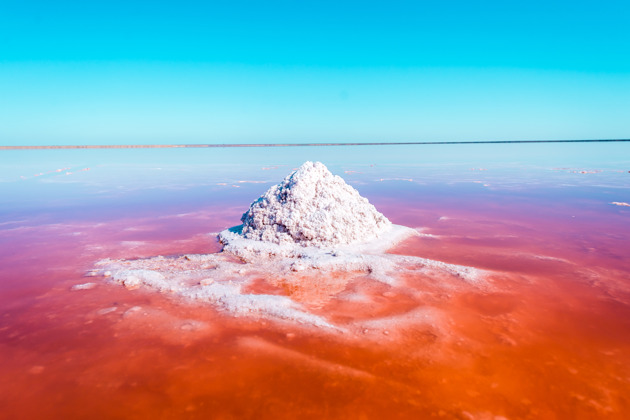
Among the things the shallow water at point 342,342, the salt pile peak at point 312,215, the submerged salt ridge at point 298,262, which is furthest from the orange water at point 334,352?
the salt pile peak at point 312,215

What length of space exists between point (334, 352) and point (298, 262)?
5.30ft

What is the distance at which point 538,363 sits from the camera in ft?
6.73

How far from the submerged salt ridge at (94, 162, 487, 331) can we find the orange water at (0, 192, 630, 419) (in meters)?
0.13

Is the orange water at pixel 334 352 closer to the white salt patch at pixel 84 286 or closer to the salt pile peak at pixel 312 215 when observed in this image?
the white salt patch at pixel 84 286

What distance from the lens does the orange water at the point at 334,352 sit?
174 centimetres

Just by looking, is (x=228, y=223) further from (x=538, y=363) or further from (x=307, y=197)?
(x=538, y=363)

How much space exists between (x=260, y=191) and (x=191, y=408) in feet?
26.5

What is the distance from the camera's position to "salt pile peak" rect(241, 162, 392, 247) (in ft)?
14.5

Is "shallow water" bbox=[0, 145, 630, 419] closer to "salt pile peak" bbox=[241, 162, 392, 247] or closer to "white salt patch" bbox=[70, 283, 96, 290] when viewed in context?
"white salt patch" bbox=[70, 283, 96, 290]

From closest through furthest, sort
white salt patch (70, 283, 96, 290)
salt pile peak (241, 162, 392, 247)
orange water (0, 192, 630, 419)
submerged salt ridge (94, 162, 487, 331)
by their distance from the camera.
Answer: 1. orange water (0, 192, 630, 419)
2. submerged salt ridge (94, 162, 487, 331)
3. white salt patch (70, 283, 96, 290)
4. salt pile peak (241, 162, 392, 247)

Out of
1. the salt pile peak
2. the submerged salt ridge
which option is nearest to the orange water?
the submerged salt ridge

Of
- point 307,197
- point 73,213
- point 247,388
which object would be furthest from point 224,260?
point 73,213

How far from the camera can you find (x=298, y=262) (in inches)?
146

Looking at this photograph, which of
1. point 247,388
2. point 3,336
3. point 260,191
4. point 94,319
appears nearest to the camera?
point 247,388
